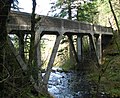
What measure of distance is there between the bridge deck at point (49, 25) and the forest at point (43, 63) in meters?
0.84

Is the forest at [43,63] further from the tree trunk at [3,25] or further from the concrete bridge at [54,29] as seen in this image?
the concrete bridge at [54,29]

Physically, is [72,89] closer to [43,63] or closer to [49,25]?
[49,25]

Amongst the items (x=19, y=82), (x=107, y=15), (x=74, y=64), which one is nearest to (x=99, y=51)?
(x=74, y=64)

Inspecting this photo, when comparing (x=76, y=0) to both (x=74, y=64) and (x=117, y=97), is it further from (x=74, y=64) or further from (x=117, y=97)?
(x=117, y=97)

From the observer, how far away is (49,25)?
44.2 ft

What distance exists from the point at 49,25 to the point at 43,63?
26.9ft

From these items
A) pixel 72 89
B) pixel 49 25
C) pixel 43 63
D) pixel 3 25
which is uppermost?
pixel 49 25

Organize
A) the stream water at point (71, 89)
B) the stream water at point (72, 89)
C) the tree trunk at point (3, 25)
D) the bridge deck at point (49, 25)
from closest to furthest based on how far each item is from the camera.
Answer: the tree trunk at point (3, 25), the bridge deck at point (49, 25), the stream water at point (72, 89), the stream water at point (71, 89)

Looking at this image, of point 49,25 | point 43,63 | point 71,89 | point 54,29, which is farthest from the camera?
point 71,89

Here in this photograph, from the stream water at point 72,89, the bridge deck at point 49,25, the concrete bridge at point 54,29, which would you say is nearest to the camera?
the concrete bridge at point 54,29

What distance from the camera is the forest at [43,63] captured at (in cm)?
486

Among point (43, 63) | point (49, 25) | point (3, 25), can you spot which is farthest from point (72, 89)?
point (3, 25)

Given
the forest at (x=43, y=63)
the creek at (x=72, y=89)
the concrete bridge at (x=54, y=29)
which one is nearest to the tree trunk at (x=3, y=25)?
the forest at (x=43, y=63)

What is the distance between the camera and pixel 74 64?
84.4ft
